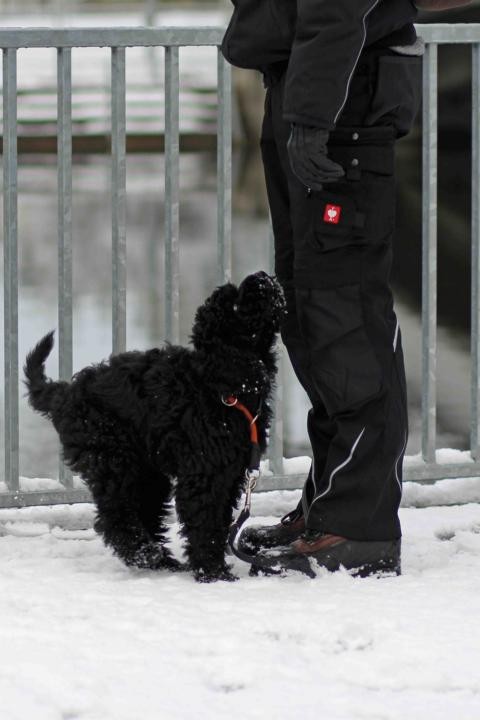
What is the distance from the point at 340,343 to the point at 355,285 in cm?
15

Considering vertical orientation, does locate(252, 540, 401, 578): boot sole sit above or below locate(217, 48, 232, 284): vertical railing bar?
below

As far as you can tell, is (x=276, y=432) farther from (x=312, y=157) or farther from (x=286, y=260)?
(x=312, y=157)

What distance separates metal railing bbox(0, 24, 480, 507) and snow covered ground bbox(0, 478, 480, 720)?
60 centimetres

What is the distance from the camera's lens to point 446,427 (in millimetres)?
6633

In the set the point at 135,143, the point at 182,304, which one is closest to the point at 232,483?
the point at 182,304

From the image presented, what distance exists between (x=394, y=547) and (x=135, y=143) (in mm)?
19139

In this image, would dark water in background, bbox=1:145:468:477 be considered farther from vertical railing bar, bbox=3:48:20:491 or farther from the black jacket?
the black jacket

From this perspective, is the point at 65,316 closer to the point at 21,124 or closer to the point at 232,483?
the point at 232,483

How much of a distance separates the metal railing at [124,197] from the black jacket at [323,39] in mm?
740

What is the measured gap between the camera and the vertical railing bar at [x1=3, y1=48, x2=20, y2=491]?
14.2ft

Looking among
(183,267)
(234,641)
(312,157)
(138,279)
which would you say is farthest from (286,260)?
(183,267)

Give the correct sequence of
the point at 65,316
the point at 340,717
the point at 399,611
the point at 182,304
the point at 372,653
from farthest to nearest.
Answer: the point at 182,304 < the point at 65,316 < the point at 399,611 < the point at 372,653 < the point at 340,717

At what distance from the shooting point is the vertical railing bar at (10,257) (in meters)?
4.34

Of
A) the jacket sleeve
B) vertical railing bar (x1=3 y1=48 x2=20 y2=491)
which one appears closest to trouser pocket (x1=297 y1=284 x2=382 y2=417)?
the jacket sleeve
